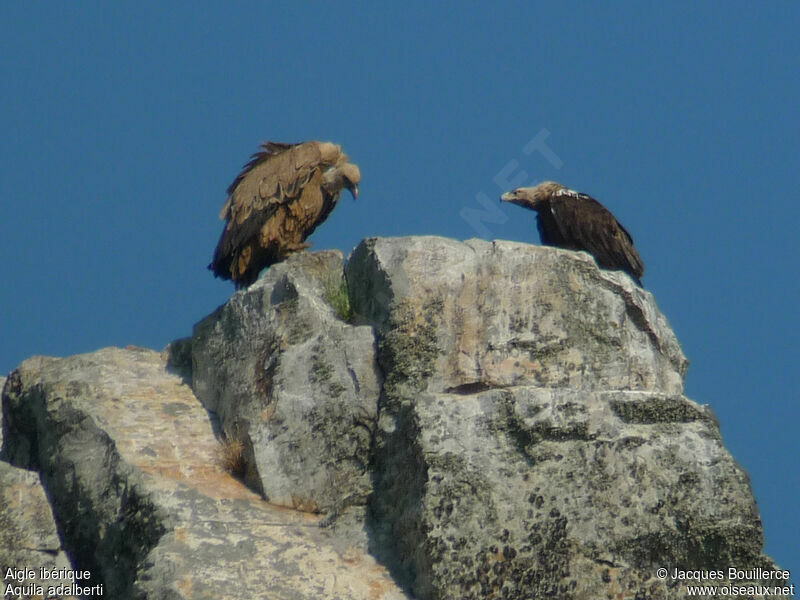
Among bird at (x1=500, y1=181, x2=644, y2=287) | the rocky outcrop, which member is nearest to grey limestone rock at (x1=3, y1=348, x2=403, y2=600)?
the rocky outcrop

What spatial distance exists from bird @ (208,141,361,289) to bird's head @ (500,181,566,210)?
263 centimetres

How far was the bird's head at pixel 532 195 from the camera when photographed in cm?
1461

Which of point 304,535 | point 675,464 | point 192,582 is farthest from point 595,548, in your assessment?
point 192,582

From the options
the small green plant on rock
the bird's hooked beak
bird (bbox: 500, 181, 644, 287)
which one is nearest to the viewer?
the small green plant on rock

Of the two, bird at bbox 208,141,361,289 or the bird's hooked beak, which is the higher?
the bird's hooked beak

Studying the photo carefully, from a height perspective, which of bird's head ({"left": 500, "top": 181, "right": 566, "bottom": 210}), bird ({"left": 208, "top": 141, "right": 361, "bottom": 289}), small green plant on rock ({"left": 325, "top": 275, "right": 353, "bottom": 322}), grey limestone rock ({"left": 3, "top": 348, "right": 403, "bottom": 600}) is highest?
bird's head ({"left": 500, "top": 181, "right": 566, "bottom": 210})

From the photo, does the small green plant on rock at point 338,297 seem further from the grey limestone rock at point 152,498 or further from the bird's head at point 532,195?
the bird's head at point 532,195

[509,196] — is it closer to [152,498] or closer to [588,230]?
[588,230]

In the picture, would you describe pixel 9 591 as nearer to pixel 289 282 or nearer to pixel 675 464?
pixel 289 282

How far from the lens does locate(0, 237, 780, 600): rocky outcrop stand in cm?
844

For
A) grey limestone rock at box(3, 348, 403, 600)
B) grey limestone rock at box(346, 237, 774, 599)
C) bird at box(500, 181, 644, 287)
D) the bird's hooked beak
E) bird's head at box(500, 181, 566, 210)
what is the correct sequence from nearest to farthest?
grey limestone rock at box(346, 237, 774, 599) < grey limestone rock at box(3, 348, 403, 600) < bird at box(500, 181, 644, 287) < bird's head at box(500, 181, 566, 210) < the bird's hooked beak

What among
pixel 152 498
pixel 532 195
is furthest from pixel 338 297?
pixel 532 195

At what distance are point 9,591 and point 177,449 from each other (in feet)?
5.63

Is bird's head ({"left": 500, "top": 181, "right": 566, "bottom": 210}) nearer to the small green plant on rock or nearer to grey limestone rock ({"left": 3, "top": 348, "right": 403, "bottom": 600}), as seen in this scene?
the small green plant on rock
